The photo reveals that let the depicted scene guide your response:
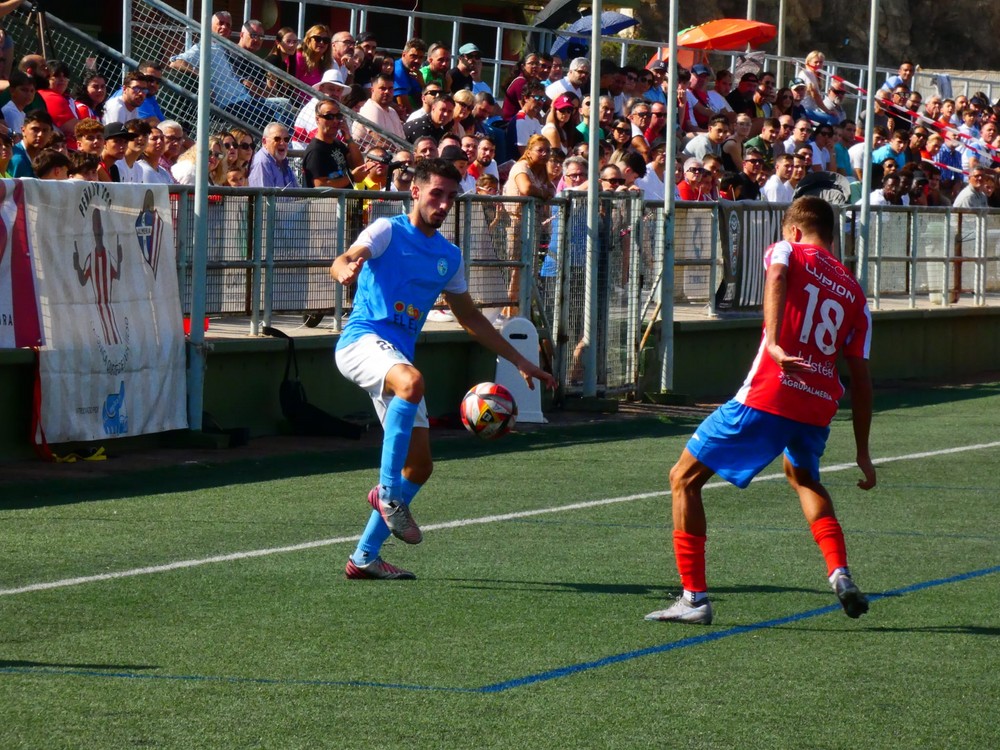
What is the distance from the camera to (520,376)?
16297 millimetres

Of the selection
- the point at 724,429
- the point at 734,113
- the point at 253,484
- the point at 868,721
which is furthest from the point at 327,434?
the point at 734,113

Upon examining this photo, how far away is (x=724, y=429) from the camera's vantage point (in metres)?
7.56

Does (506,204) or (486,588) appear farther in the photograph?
(506,204)

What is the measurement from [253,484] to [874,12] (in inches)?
484

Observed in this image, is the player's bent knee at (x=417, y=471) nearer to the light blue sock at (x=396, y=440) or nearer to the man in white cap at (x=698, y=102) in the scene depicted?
the light blue sock at (x=396, y=440)

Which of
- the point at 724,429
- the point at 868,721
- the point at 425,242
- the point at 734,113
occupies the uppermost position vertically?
the point at 734,113

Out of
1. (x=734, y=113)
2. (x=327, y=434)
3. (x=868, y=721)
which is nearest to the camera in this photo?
(x=868, y=721)

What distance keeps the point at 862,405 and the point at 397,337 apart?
2.36 m

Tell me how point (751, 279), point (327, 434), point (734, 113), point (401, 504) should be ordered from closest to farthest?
point (401, 504) < point (327, 434) < point (751, 279) < point (734, 113)

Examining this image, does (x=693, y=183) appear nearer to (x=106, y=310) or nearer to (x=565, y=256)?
(x=565, y=256)

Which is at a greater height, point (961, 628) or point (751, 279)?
point (751, 279)

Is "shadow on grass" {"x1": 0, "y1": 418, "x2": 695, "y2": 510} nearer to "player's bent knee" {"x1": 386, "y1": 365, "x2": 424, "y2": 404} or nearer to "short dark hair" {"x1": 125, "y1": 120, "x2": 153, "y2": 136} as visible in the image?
"short dark hair" {"x1": 125, "y1": 120, "x2": 153, "y2": 136}

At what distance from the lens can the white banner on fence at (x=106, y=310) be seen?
1264 centimetres

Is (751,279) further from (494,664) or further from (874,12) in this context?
(494,664)
